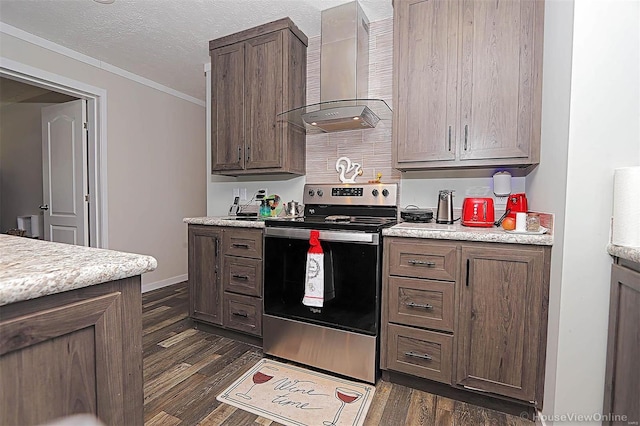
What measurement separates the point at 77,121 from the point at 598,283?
4.28m

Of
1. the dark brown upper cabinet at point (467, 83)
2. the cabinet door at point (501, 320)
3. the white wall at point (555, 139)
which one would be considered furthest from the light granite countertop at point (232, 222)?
the white wall at point (555, 139)

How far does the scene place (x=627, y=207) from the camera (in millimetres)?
1146

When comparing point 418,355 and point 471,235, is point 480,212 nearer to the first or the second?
point 471,235

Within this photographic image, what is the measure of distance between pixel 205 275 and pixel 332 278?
112cm

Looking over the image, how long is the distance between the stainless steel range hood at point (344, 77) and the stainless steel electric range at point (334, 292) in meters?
0.54

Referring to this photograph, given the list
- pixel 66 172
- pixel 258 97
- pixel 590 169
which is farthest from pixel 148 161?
pixel 590 169

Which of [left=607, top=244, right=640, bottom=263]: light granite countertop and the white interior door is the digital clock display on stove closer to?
[left=607, top=244, right=640, bottom=263]: light granite countertop

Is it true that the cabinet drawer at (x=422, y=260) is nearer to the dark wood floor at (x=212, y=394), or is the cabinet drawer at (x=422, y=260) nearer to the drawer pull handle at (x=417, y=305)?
the drawer pull handle at (x=417, y=305)

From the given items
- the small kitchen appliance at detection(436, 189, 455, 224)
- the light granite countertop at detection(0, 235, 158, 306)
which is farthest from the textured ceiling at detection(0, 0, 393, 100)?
the light granite countertop at detection(0, 235, 158, 306)

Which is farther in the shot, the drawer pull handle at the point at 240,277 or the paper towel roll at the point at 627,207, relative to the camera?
the drawer pull handle at the point at 240,277

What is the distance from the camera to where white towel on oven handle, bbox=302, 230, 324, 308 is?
194cm

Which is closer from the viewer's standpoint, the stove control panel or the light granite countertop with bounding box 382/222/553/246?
the light granite countertop with bounding box 382/222/553/246

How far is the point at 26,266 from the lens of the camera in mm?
698

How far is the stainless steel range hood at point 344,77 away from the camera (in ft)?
7.19
